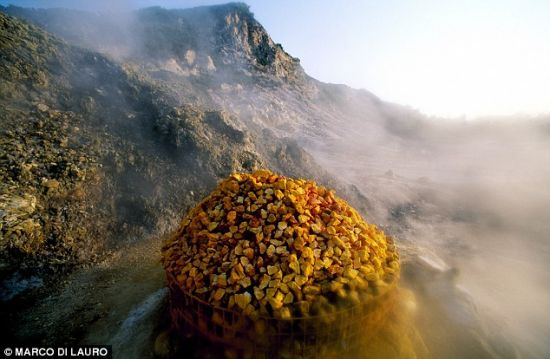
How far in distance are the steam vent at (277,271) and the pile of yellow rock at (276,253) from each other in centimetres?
1

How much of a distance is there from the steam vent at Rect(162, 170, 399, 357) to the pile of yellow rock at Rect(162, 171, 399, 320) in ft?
0.03

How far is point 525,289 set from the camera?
718 cm

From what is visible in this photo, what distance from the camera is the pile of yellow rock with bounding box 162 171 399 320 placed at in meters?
3.03

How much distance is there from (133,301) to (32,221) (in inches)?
129

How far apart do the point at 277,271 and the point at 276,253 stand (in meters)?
0.22

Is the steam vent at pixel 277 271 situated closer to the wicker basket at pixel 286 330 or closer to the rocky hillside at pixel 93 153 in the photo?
the wicker basket at pixel 286 330

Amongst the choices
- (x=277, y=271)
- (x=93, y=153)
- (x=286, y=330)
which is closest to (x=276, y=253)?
(x=277, y=271)

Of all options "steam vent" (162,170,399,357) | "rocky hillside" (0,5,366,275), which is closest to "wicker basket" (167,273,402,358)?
"steam vent" (162,170,399,357)

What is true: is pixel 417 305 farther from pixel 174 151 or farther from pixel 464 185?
pixel 464 185

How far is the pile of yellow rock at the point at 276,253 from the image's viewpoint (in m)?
3.03

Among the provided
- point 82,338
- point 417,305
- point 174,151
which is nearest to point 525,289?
point 417,305

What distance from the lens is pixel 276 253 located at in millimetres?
3285

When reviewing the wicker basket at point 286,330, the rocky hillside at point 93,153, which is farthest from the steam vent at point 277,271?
the rocky hillside at point 93,153

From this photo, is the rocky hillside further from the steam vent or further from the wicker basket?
the wicker basket
